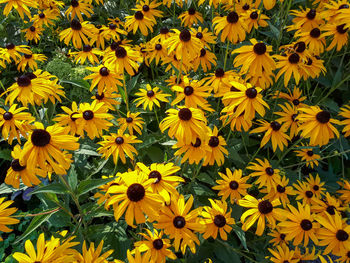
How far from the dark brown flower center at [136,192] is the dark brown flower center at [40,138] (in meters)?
0.40

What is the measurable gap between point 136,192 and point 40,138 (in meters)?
0.45

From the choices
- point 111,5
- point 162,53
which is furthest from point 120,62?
point 111,5

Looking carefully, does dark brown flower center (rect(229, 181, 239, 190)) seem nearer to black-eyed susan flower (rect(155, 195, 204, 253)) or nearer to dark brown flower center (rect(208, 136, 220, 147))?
dark brown flower center (rect(208, 136, 220, 147))

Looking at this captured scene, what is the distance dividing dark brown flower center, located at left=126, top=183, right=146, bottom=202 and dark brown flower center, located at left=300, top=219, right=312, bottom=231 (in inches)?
37.5

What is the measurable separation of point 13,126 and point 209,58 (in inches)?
59.7

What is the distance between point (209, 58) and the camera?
8.00ft

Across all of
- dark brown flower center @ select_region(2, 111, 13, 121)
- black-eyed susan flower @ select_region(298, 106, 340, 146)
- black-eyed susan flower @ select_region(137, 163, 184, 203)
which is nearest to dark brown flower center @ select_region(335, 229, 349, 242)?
black-eyed susan flower @ select_region(298, 106, 340, 146)

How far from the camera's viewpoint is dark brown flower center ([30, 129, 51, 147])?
1.21 metres

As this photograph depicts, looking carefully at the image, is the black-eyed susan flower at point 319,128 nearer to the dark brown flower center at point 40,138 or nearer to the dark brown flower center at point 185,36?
the dark brown flower center at point 185,36

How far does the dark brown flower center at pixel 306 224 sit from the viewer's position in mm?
1635

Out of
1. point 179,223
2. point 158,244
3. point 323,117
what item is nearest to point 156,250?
point 158,244

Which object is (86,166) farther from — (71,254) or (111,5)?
(111,5)

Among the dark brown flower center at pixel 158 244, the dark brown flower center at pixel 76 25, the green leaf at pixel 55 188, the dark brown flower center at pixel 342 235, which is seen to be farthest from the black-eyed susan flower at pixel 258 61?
the dark brown flower center at pixel 76 25

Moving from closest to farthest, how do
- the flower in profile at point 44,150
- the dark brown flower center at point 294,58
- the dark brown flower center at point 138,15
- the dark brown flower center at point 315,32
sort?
the flower in profile at point 44,150
the dark brown flower center at point 294,58
the dark brown flower center at point 315,32
the dark brown flower center at point 138,15
